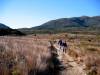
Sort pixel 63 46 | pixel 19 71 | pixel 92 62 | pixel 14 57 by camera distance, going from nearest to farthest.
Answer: pixel 19 71
pixel 14 57
pixel 92 62
pixel 63 46

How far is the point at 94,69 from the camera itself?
12.7m

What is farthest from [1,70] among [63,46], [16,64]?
[63,46]

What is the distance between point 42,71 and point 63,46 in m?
17.2

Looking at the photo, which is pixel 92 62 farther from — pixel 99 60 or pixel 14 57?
pixel 14 57

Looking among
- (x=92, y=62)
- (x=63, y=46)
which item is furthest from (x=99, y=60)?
(x=63, y=46)

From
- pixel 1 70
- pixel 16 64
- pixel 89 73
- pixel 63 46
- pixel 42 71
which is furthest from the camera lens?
pixel 63 46

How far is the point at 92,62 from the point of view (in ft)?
49.1

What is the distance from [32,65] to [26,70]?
47.7 inches

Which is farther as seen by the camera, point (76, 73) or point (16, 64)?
point (76, 73)

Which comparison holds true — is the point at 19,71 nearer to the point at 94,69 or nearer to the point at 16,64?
the point at 16,64

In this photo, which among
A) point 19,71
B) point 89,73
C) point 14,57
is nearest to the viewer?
point 19,71

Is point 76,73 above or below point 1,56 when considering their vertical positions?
below

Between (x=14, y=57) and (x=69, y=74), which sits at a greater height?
(x=14, y=57)

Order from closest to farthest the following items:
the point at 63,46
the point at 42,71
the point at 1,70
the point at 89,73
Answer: the point at 1,70
the point at 42,71
the point at 89,73
the point at 63,46
